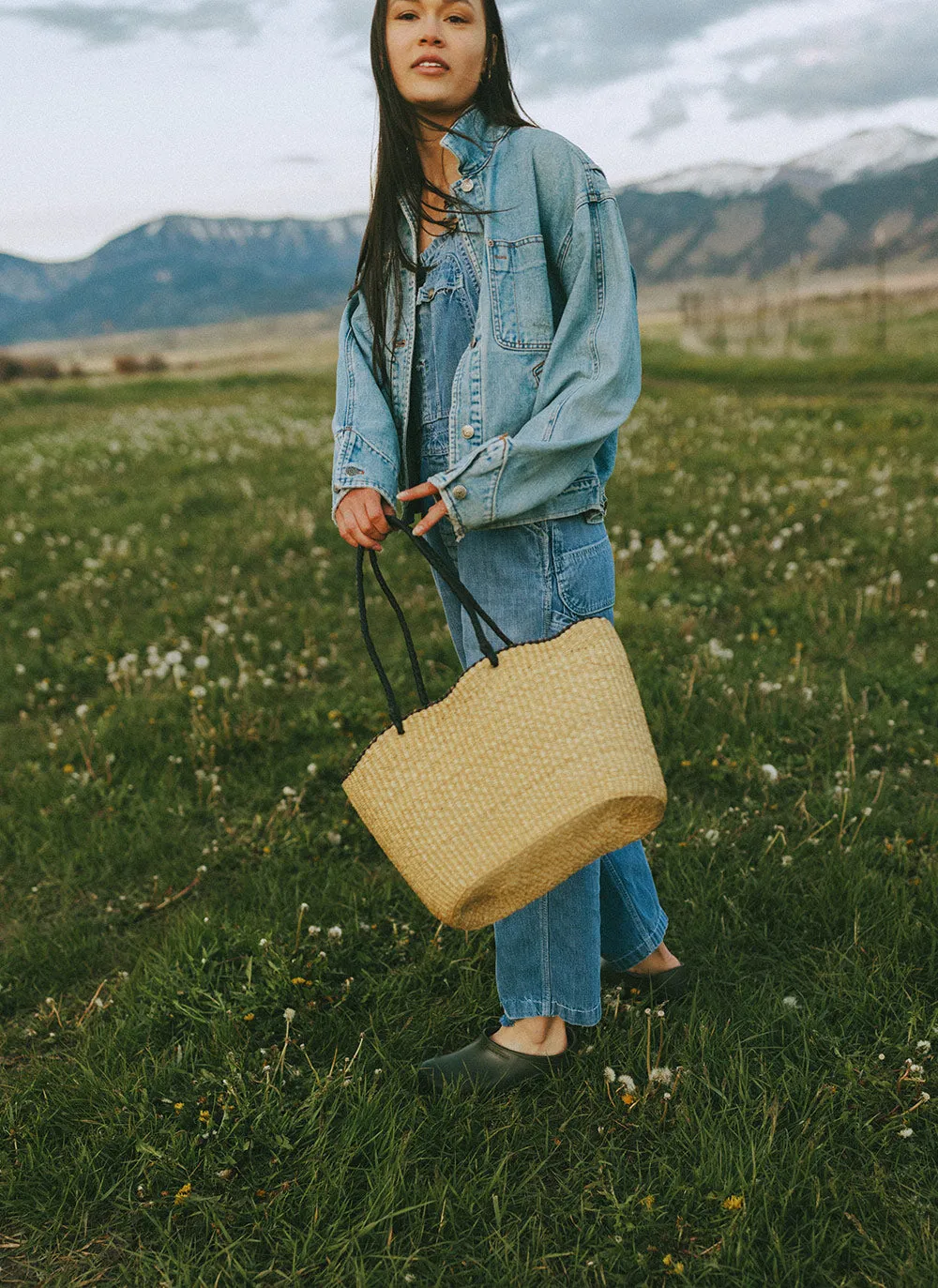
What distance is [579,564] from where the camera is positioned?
296 centimetres

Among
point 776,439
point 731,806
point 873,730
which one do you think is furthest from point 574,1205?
point 776,439

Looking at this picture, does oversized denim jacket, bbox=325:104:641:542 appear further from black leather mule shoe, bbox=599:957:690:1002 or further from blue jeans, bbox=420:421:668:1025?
black leather mule shoe, bbox=599:957:690:1002

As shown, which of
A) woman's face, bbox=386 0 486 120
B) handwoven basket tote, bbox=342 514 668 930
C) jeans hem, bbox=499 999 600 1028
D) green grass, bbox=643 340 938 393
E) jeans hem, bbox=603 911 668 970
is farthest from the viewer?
green grass, bbox=643 340 938 393

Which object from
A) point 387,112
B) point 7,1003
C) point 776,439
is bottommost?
point 7,1003

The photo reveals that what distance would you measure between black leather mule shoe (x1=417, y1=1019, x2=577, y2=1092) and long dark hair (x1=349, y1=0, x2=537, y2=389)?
2326mm

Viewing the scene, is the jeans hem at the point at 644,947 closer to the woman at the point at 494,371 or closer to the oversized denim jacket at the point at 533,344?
the woman at the point at 494,371

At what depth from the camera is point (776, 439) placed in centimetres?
1202

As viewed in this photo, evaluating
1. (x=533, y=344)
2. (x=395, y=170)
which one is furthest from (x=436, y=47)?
(x=533, y=344)

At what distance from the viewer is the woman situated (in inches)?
108

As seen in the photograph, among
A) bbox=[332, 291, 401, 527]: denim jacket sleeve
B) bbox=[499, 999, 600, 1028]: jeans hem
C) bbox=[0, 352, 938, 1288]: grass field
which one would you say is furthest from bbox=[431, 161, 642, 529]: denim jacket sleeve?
bbox=[499, 999, 600, 1028]: jeans hem

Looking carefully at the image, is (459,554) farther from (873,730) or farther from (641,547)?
(641,547)

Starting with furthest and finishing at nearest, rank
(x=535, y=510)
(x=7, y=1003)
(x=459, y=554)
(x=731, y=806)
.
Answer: (x=731, y=806) < (x=7, y=1003) < (x=459, y=554) < (x=535, y=510)

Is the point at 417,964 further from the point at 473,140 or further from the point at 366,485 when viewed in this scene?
the point at 473,140

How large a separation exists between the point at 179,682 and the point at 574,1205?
4.35 m
